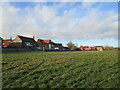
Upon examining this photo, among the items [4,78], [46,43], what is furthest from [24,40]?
[4,78]

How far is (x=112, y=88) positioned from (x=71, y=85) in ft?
5.42

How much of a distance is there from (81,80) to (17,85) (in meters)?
2.96

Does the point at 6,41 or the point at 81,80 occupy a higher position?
the point at 6,41

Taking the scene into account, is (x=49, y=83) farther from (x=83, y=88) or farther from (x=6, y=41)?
(x=6, y=41)

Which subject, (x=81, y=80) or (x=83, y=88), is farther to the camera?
(x=81, y=80)

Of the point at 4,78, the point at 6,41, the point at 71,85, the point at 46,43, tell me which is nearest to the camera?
the point at 71,85

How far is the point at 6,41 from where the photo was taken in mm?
60625

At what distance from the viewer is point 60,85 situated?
4523 millimetres

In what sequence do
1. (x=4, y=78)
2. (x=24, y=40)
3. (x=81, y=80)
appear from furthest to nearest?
(x=24, y=40)
(x=4, y=78)
(x=81, y=80)

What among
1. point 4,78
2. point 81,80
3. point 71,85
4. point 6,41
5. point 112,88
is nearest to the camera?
point 112,88

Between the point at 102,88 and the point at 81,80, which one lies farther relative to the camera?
the point at 81,80

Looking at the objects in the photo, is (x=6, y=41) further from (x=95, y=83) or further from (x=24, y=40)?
(x=95, y=83)

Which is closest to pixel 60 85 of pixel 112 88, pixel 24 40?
pixel 112 88

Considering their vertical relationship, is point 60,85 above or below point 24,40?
below
